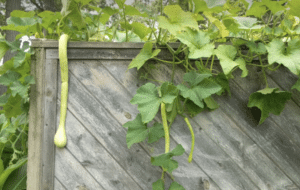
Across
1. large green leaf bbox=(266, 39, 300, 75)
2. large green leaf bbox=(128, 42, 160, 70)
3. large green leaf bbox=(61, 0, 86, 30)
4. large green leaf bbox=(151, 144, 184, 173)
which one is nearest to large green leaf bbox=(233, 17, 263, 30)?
large green leaf bbox=(266, 39, 300, 75)

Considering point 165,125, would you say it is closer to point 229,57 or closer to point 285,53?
point 229,57

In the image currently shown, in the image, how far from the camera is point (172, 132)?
1123 mm

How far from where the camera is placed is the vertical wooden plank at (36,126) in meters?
1.07

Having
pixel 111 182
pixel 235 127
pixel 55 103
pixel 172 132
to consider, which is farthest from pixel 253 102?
pixel 55 103

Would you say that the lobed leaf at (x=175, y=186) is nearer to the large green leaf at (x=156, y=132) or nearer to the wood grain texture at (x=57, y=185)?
the large green leaf at (x=156, y=132)

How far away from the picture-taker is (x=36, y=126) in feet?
3.60

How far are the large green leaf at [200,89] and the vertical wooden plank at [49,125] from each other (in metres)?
0.56

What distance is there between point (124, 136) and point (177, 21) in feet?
1.81

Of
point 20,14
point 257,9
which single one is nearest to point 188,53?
point 257,9

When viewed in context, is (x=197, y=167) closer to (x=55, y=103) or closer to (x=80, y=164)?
(x=80, y=164)

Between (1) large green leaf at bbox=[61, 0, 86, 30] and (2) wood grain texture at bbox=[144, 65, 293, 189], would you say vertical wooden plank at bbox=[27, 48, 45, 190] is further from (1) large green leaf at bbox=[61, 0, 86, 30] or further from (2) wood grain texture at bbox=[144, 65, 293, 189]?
(2) wood grain texture at bbox=[144, 65, 293, 189]

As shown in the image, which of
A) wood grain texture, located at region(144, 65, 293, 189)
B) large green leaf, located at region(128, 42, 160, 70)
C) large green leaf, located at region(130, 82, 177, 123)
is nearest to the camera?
large green leaf, located at region(130, 82, 177, 123)

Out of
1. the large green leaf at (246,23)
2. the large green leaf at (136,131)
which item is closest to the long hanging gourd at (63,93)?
the large green leaf at (136,131)

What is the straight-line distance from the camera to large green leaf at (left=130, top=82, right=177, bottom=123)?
91cm
